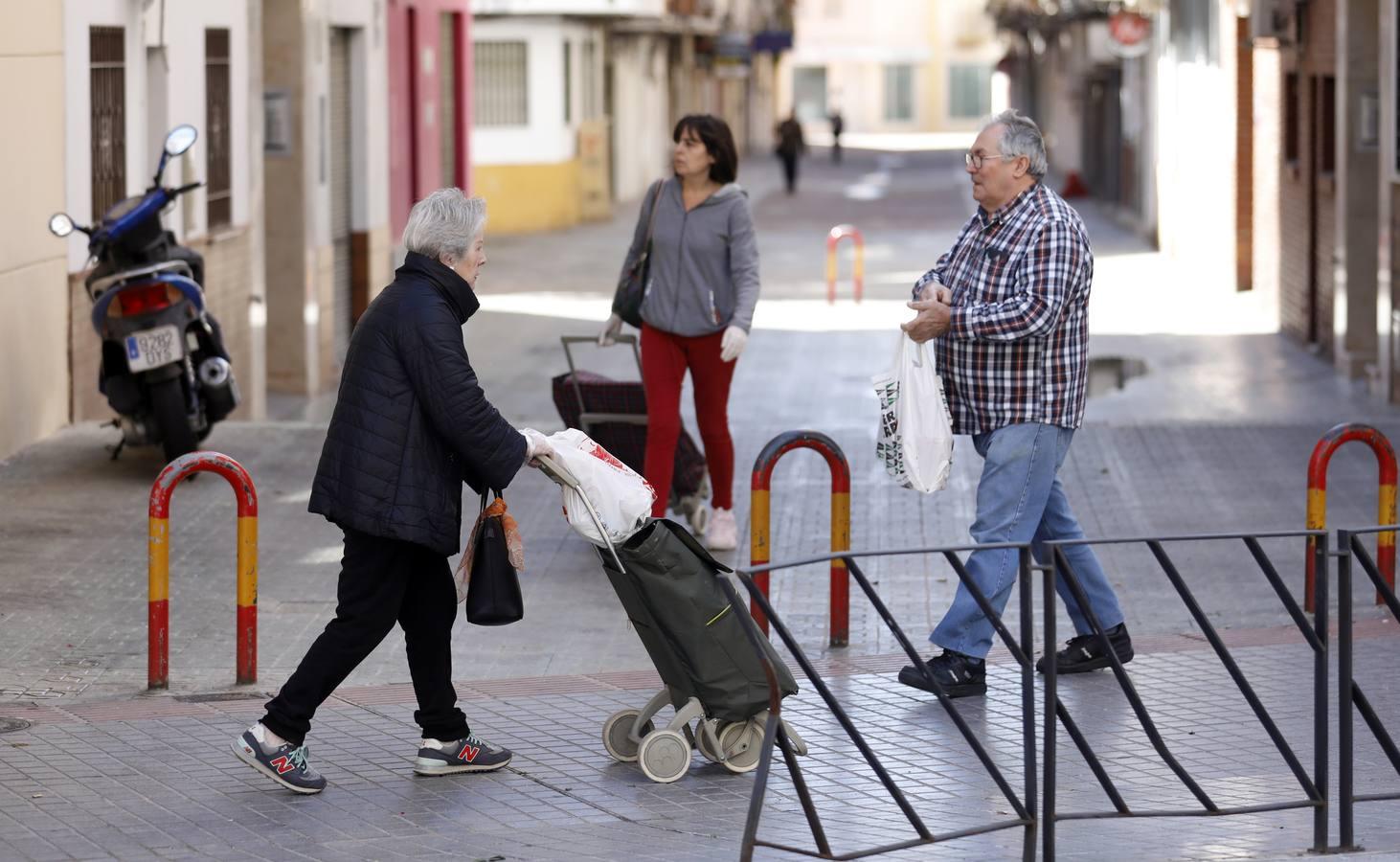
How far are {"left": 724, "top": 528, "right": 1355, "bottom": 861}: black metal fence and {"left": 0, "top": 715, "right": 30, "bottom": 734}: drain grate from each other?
2463mm

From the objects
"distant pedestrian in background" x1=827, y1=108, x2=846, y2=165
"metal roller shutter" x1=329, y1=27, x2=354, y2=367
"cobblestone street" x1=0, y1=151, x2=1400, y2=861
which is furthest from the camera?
"distant pedestrian in background" x1=827, y1=108, x2=846, y2=165

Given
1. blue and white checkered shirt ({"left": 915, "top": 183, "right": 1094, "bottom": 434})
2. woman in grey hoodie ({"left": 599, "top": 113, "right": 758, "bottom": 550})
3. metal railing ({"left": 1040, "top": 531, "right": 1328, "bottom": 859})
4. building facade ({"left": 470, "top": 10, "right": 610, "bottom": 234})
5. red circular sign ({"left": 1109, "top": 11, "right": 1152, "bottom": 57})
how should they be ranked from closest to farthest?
1. metal railing ({"left": 1040, "top": 531, "right": 1328, "bottom": 859})
2. blue and white checkered shirt ({"left": 915, "top": 183, "right": 1094, "bottom": 434})
3. woman in grey hoodie ({"left": 599, "top": 113, "right": 758, "bottom": 550})
4. red circular sign ({"left": 1109, "top": 11, "right": 1152, "bottom": 57})
5. building facade ({"left": 470, "top": 10, "right": 610, "bottom": 234})

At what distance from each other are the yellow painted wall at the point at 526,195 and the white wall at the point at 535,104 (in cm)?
17

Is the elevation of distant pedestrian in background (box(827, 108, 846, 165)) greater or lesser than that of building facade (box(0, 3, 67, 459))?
greater

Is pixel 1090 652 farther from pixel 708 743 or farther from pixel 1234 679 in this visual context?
pixel 1234 679

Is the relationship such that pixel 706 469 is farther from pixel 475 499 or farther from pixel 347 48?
pixel 347 48

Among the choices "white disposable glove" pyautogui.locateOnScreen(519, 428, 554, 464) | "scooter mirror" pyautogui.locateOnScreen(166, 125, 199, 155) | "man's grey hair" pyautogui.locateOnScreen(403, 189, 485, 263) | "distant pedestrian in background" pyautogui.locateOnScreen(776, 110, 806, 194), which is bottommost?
"white disposable glove" pyautogui.locateOnScreen(519, 428, 554, 464)

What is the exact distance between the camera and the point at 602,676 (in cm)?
780

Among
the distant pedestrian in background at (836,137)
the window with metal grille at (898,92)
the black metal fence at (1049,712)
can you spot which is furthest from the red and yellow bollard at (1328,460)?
the window with metal grille at (898,92)

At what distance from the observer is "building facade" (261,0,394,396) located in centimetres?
1802

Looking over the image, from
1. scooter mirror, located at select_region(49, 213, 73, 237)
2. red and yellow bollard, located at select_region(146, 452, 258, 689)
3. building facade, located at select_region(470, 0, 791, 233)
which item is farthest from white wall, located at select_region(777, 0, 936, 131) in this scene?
red and yellow bollard, located at select_region(146, 452, 258, 689)

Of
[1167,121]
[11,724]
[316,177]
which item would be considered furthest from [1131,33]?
[11,724]

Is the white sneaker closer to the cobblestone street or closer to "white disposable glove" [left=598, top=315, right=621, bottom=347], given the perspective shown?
the cobblestone street

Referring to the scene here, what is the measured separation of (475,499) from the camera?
11.3 meters
